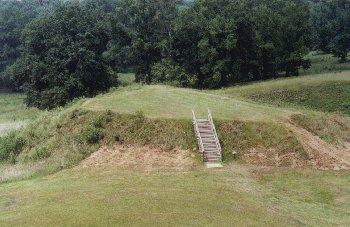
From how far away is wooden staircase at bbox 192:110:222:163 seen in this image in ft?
105

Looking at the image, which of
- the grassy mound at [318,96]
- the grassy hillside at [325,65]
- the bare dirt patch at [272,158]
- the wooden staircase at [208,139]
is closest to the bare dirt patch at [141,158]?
the wooden staircase at [208,139]

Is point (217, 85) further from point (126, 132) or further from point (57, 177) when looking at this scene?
point (57, 177)

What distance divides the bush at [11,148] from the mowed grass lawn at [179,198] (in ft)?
28.3

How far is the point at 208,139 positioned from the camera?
110 feet

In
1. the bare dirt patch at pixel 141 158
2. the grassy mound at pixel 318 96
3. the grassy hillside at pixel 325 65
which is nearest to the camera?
the bare dirt patch at pixel 141 158

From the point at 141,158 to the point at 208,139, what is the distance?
5250 mm

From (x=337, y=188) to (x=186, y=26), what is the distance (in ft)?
141

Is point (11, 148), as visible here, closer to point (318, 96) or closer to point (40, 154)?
point (40, 154)

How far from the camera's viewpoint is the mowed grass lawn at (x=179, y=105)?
37.1 metres

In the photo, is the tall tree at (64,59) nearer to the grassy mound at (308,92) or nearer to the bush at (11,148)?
the grassy mound at (308,92)

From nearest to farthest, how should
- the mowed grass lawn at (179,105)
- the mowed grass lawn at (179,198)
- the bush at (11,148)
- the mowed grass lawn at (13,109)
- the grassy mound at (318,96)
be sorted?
the mowed grass lawn at (179,198) < the bush at (11,148) < the mowed grass lawn at (179,105) < the grassy mound at (318,96) < the mowed grass lawn at (13,109)

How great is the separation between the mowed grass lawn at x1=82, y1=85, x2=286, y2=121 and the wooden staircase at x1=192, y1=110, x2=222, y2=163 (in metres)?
1.65

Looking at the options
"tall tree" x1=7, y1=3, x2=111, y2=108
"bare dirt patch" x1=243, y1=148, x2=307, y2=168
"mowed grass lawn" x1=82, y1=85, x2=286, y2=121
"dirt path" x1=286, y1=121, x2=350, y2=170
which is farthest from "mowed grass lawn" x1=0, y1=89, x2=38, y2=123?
"dirt path" x1=286, y1=121, x2=350, y2=170

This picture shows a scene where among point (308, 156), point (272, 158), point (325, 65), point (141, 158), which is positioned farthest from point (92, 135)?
point (325, 65)
